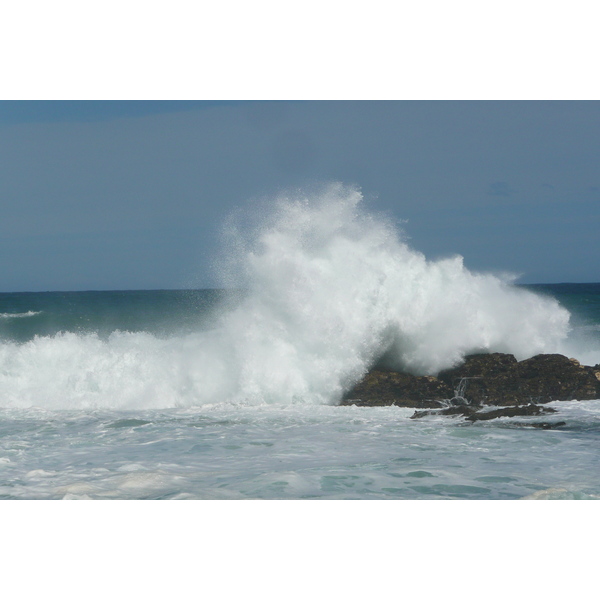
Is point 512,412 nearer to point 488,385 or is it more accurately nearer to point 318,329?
point 488,385

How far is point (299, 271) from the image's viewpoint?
9039 millimetres

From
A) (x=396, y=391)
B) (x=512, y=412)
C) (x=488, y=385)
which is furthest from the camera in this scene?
(x=396, y=391)

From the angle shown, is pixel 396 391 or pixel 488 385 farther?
pixel 396 391

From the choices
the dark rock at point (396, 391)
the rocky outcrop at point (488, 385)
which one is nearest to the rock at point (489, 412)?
the rocky outcrop at point (488, 385)

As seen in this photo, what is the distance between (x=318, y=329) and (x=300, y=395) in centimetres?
95

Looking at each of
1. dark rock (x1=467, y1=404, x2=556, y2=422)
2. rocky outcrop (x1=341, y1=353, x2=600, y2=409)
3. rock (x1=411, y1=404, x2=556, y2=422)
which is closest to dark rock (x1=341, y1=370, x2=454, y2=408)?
rocky outcrop (x1=341, y1=353, x2=600, y2=409)

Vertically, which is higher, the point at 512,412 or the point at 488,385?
the point at 488,385

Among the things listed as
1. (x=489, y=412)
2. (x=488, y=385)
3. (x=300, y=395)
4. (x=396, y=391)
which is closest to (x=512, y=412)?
(x=489, y=412)

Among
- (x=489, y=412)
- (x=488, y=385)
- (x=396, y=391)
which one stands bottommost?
(x=489, y=412)

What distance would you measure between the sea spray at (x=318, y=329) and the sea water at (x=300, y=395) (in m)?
0.02

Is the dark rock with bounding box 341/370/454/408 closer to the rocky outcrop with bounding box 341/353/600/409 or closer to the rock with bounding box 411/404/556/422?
the rocky outcrop with bounding box 341/353/600/409

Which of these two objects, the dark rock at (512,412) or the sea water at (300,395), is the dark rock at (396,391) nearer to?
the sea water at (300,395)

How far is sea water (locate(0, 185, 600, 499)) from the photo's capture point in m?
4.66

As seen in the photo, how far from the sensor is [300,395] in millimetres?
8320
